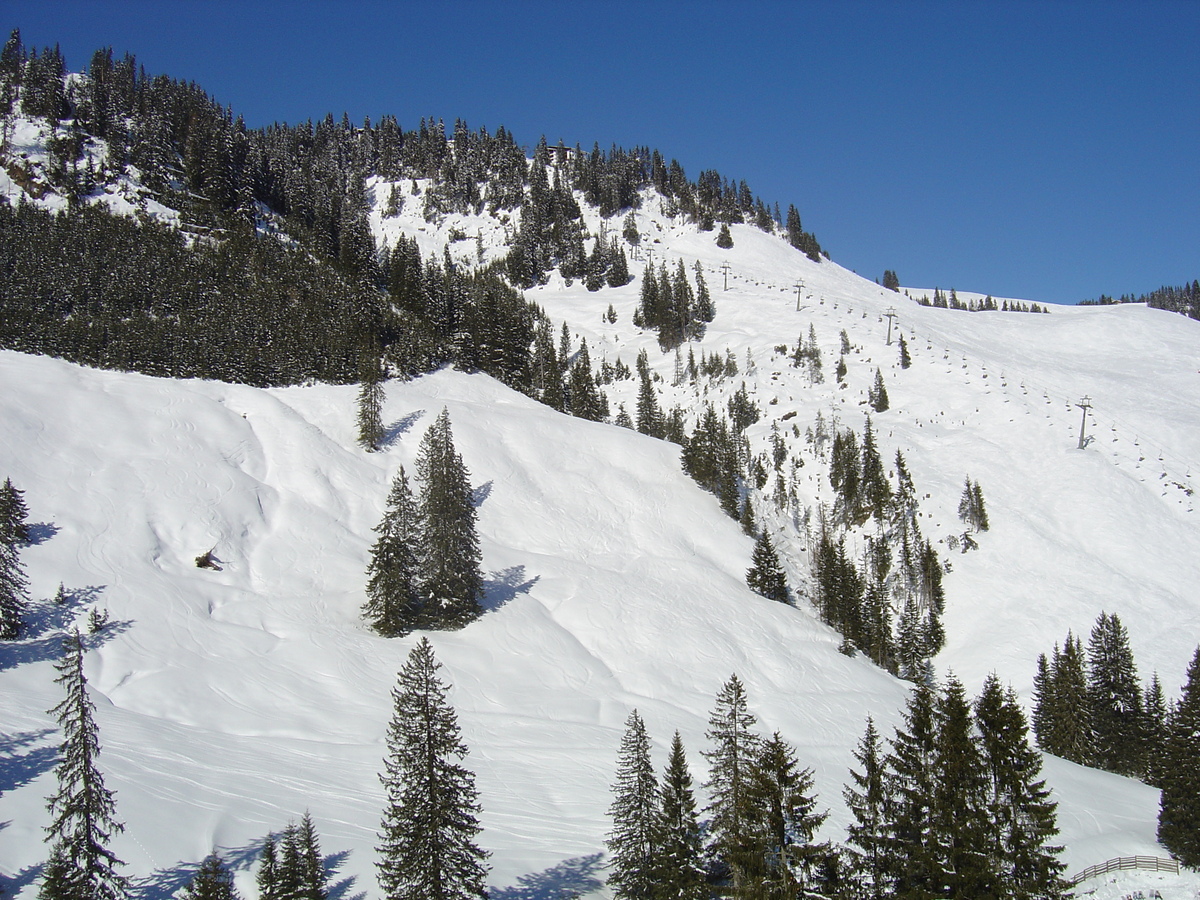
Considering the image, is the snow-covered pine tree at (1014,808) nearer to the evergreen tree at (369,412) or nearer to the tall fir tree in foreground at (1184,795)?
the tall fir tree in foreground at (1184,795)

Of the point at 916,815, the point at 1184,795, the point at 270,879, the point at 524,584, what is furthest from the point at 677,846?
the point at 524,584

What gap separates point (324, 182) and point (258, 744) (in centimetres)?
17632

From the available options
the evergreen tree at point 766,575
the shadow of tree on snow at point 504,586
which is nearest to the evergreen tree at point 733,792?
the shadow of tree on snow at point 504,586

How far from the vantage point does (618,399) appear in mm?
114625

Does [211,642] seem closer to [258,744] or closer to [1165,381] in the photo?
[258,744]

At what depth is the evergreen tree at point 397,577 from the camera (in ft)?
152

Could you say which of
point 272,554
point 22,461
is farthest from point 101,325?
point 272,554

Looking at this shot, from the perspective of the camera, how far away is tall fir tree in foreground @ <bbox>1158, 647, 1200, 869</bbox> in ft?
96.7

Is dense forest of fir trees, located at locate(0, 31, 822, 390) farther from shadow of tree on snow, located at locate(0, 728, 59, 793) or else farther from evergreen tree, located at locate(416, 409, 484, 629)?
shadow of tree on snow, located at locate(0, 728, 59, 793)

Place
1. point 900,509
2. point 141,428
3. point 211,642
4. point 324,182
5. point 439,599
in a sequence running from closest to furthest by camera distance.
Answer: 1. point 211,642
2. point 439,599
3. point 141,428
4. point 900,509
5. point 324,182

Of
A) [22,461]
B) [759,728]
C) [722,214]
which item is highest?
[722,214]

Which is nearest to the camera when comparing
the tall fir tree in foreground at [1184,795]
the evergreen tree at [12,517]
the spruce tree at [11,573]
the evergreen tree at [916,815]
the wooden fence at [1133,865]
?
the evergreen tree at [916,815]

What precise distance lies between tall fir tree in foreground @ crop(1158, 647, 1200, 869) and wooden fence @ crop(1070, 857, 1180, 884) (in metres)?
0.62

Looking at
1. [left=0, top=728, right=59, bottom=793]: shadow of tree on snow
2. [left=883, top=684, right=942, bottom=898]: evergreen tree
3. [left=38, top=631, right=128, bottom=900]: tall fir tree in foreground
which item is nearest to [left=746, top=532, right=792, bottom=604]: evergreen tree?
[left=883, top=684, right=942, bottom=898]: evergreen tree
